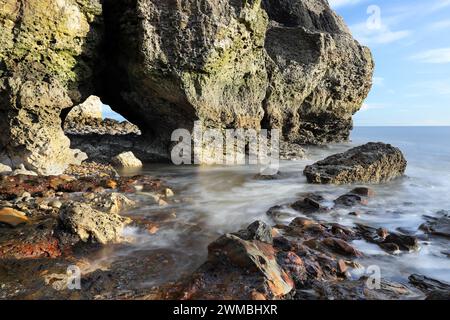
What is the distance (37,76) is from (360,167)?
9827mm

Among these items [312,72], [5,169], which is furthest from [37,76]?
[312,72]

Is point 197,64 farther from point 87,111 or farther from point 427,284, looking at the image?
point 87,111

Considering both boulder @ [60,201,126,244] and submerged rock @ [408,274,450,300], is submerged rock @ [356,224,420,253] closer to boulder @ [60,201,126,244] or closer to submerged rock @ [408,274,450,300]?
submerged rock @ [408,274,450,300]

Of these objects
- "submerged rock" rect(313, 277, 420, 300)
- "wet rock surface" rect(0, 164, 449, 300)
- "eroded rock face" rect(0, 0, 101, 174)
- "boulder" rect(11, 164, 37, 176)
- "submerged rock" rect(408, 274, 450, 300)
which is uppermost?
"eroded rock face" rect(0, 0, 101, 174)

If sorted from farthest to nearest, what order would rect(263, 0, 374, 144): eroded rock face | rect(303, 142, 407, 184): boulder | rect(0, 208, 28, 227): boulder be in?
rect(263, 0, 374, 144): eroded rock face
rect(303, 142, 407, 184): boulder
rect(0, 208, 28, 227): boulder

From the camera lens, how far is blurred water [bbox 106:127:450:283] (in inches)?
210

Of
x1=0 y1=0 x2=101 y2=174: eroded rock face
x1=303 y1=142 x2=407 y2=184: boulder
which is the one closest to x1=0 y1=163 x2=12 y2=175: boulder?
x1=0 y1=0 x2=101 y2=174: eroded rock face

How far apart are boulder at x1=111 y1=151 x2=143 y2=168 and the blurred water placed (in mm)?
503

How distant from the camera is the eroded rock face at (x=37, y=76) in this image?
10242 mm

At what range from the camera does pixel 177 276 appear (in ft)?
15.0
